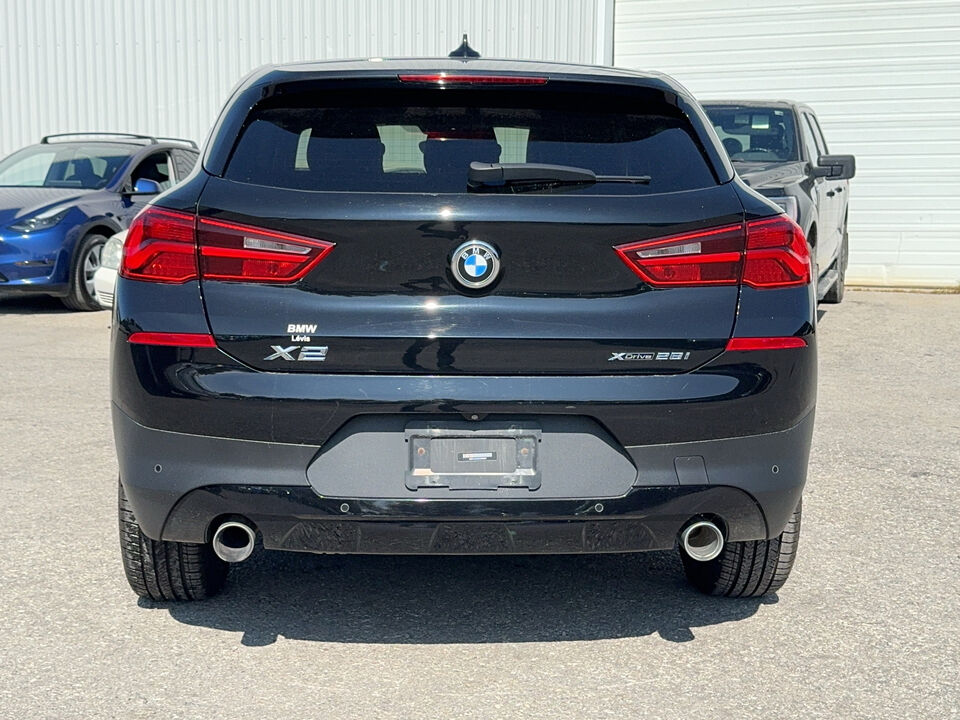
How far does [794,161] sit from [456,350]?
263 inches

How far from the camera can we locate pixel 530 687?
344 centimetres

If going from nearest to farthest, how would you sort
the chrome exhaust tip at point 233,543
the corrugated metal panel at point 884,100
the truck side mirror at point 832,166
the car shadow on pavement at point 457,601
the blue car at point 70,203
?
the chrome exhaust tip at point 233,543, the car shadow on pavement at point 457,601, the truck side mirror at point 832,166, the blue car at point 70,203, the corrugated metal panel at point 884,100

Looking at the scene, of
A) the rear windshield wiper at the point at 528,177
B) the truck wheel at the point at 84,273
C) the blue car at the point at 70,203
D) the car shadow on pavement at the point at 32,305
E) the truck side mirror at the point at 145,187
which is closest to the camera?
the rear windshield wiper at the point at 528,177

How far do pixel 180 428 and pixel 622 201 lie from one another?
4.21 feet

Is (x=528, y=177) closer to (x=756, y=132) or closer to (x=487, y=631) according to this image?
(x=487, y=631)

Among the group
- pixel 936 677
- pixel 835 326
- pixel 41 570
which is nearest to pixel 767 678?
pixel 936 677

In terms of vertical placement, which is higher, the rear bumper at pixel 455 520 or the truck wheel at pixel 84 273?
the rear bumper at pixel 455 520

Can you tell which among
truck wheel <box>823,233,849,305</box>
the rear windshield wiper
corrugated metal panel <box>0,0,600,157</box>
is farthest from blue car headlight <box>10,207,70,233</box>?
the rear windshield wiper

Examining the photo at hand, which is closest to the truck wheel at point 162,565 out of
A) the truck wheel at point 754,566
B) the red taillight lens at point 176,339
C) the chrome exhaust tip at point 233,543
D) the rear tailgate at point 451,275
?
the chrome exhaust tip at point 233,543

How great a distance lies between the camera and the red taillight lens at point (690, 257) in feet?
11.1

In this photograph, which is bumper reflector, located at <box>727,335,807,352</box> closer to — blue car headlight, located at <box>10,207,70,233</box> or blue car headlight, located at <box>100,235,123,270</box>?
blue car headlight, located at <box>100,235,123,270</box>

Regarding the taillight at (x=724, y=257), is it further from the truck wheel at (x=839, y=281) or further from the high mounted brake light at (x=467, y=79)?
the truck wheel at (x=839, y=281)

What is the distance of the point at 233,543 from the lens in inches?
141

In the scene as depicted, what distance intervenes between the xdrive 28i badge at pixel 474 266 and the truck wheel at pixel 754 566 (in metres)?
1.24
